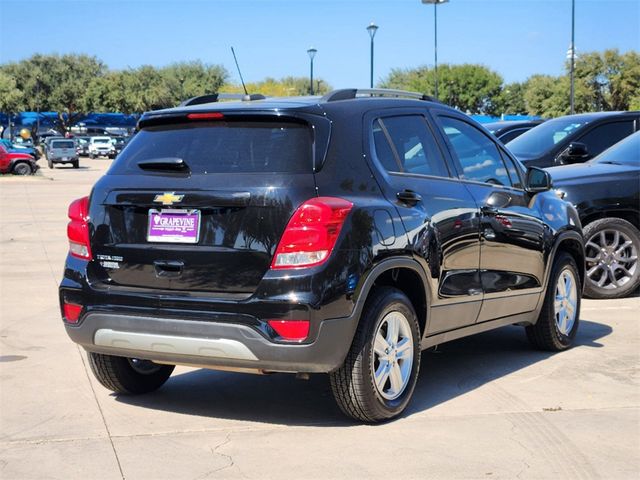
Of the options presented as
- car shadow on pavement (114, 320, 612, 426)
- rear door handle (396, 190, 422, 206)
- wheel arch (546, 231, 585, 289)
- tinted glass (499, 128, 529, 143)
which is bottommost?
car shadow on pavement (114, 320, 612, 426)

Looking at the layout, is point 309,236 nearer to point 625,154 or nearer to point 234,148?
point 234,148

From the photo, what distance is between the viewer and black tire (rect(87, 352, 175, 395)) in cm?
591

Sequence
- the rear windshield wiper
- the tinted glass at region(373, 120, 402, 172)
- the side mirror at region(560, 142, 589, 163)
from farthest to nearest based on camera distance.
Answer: the side mirror at region(560, 142, 589, 163)
the tinted glass at region(373, 120, 402, 172)
the rear windshield wiper

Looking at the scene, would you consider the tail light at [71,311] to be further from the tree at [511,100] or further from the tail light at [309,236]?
the tree at [511,100]

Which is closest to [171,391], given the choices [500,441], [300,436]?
[300,436]

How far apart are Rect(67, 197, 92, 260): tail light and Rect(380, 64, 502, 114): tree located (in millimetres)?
110577

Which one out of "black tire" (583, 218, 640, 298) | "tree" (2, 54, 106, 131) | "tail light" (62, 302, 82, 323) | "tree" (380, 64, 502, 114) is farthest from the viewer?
"tree" (380, 64, 502, 114)

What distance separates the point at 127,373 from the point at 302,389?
1.12 metres

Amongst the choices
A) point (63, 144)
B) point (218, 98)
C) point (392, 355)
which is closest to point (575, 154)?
point (218, 98)

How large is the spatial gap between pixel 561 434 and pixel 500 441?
39 centimetres

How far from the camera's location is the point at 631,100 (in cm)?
8131

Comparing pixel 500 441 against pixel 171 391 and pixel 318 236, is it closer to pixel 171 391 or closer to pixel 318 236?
pixel 318 236

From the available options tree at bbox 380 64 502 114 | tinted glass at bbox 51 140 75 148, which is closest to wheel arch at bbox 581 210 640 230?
tinted glass at bbox 51 140 75 148

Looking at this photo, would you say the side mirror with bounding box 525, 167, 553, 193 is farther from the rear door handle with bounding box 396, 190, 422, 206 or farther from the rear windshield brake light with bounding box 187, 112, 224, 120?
the rear windshield brake light with bounding box 187, 112, 224, 120
